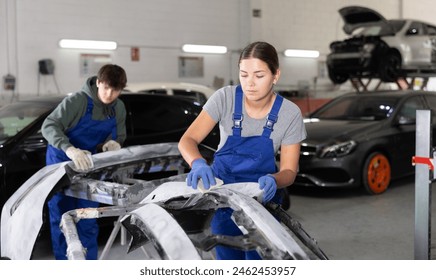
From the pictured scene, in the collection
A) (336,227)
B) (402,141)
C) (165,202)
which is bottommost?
(336,227)

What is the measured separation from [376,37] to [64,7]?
4249 millimetres

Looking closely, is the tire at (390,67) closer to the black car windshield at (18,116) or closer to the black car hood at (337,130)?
the black car hood at (337,130)

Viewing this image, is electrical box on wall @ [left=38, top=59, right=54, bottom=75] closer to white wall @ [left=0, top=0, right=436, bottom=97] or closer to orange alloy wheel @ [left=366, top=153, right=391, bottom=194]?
white wall @ [left=0, top=0, right=436, bottom=97]

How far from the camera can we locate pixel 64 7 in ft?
21.9

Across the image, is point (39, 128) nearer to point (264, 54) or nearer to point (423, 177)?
point (264, 54)

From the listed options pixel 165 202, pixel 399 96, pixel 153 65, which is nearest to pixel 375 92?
pixel 399 96

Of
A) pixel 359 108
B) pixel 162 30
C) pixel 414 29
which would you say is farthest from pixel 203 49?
pixel 359 108

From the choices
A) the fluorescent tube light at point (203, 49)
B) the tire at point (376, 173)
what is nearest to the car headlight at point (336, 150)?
the tire at point (376, 173)

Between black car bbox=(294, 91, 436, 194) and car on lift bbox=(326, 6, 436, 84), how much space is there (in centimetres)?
241

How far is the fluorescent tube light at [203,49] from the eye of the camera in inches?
317

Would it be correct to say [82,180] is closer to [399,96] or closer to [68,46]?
[399,96]

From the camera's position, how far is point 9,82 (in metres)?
6.16

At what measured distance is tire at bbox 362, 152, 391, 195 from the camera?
456cm

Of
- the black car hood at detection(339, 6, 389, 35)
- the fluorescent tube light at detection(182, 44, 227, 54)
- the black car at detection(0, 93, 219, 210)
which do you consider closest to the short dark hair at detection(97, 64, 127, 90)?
the black car at detection(0, 93, 219, 210)
